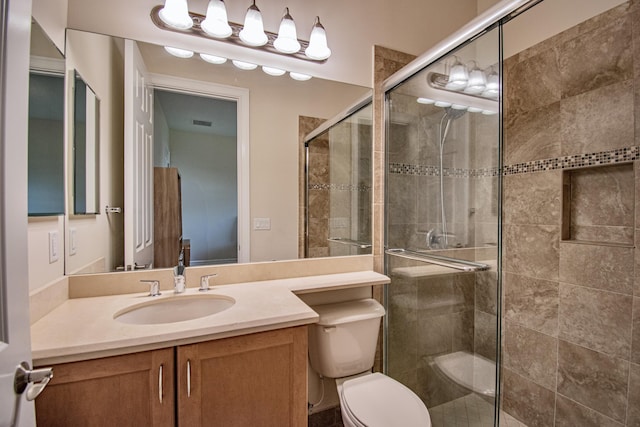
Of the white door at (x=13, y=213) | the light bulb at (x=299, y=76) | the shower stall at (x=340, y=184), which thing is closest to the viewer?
the white door at (x=13, y=213)

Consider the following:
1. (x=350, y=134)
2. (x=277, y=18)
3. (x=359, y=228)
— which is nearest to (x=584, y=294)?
(x=359, y=228)

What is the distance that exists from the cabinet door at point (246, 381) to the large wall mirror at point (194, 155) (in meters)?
0.62

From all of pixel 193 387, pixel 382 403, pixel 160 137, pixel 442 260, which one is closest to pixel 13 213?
pixel 193 387

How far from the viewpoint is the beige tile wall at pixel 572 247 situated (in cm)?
147

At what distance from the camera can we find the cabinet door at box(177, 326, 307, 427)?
3.14 ft

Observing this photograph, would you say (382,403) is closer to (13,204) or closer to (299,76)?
(13,204)

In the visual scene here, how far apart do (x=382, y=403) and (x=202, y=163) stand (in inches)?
57.2

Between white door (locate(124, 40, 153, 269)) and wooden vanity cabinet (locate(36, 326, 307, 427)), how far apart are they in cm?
62

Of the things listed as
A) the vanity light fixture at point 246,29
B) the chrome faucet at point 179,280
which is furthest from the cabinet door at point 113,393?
the vanity light fixture at point 246,29

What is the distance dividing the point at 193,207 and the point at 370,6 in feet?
5.51

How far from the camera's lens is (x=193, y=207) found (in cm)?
151

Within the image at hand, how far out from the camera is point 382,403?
1309 mm

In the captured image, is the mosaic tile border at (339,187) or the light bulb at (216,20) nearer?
the light bulb at (216,20)

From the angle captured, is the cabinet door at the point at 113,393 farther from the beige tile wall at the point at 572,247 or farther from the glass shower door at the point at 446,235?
the beige tile wall at the point at 572,247
